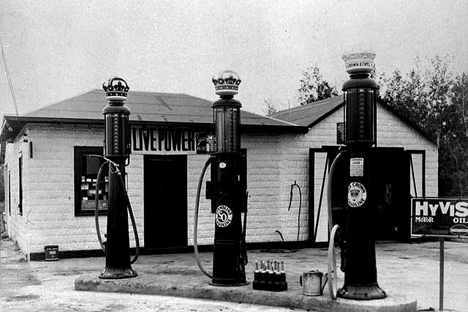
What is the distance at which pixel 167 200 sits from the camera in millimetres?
14203

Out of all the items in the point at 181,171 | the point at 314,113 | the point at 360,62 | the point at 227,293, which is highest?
the point at 360,62

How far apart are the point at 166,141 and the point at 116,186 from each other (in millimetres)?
4357

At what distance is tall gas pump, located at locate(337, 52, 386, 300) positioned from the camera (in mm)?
7562

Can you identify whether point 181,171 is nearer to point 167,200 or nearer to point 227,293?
point 167,200

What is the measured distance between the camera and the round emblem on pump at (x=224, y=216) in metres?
8.83

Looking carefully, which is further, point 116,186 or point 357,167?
point 116,186

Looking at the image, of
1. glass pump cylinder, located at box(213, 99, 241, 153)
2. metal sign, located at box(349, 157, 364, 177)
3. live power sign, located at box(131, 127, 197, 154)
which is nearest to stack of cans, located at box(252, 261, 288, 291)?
metal sign, located at box(349, 157, 364, 177)

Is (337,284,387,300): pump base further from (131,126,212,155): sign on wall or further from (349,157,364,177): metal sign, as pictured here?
(131,126,212,155): sign on wall

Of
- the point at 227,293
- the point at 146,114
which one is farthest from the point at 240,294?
the point at 146,114

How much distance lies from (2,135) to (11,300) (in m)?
8.44

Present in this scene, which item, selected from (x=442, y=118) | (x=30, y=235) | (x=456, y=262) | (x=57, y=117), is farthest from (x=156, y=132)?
(x=442, y=118)

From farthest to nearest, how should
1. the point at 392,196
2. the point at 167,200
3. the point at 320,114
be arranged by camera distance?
the point at 392,196 < the point at 320,114 < the point at 167,200

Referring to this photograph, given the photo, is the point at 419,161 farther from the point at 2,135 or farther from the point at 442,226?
→ the point at 2,135

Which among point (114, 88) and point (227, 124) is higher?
point (114, 88)
